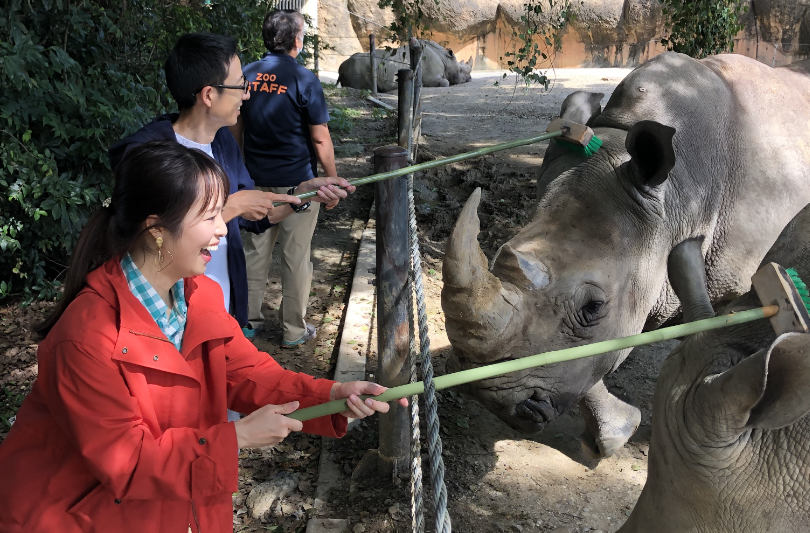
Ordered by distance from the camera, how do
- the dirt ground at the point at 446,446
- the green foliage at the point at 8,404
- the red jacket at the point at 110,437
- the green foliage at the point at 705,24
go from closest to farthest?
1. the red jacket at the point at 110,437
2. the dirt ground at the point at 446,446
3. the green foliage at the point at 8,404
4. the green foliage at the point at 705,24

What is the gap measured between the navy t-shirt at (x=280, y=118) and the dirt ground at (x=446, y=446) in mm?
1149

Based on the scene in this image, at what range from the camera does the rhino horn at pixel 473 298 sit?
2.72 metres

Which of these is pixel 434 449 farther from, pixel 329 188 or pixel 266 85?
pixel 266 85

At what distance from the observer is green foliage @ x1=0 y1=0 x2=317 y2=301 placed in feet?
16.2

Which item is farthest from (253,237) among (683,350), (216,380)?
(683,350)

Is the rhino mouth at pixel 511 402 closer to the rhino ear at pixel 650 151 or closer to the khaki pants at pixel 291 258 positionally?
the rhino ear at pixel 650 151

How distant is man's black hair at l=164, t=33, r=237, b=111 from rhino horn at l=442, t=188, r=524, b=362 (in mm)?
1114

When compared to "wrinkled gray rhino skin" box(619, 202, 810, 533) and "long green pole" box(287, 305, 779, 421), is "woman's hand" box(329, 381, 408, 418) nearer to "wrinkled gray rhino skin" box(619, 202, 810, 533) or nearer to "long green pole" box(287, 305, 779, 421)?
"long green pole" box(287, 305, 779, 421)

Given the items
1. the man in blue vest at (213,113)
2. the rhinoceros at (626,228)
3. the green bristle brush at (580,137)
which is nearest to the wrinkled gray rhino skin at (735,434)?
the rhinoceros at (626,228)

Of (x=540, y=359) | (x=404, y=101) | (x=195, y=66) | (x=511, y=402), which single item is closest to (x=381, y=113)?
(x=404, y=101)

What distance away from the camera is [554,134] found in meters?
3.56

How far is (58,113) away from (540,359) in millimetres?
4757

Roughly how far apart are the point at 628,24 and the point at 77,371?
2559cm

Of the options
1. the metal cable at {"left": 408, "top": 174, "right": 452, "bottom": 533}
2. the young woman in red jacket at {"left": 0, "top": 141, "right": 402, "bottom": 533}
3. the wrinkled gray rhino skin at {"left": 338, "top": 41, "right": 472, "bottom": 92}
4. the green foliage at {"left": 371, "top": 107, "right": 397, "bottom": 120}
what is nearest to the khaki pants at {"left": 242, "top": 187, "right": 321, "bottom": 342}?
the metal cable at {"left": 408, "top": 174, "right": 452, "bottom": 533}
